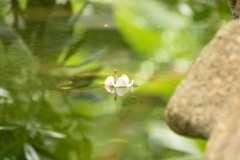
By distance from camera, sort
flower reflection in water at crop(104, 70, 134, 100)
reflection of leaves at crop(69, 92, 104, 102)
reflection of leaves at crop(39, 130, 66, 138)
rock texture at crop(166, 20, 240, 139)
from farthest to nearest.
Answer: flower reflection in water at crop(104, 70, 134, 100)
reflection of leaves at crop(69, 92, 104, 102)
reflection of leaves at crop(39, 130, 66, 138)
rock texture at crop(166, 20, 240, 139)

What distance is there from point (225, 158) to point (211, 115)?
20 centimetres

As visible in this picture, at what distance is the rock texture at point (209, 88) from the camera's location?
2.67 ft

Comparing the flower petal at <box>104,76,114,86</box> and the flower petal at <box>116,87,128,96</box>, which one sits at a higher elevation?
the flower petal at <box>104,76,114,86</box>

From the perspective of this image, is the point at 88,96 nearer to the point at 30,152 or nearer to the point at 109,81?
the point at 109,81

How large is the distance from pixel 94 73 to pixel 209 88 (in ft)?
3.21

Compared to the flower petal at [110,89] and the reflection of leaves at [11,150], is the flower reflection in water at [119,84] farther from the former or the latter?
the reflection of leaves at [11,150]

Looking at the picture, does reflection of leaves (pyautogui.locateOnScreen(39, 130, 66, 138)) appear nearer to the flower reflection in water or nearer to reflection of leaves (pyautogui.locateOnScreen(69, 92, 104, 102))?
reflection of leaves (pyautogui.locateOnScreen(69, 92, 104, 102))

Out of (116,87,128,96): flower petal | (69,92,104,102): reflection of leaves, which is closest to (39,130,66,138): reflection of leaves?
(69,92,104,102): reflection of leaves

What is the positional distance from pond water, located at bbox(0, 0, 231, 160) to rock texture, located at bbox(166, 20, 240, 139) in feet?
0.85

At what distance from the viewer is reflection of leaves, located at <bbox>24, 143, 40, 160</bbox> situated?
3.52ft

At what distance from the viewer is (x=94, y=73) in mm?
1755

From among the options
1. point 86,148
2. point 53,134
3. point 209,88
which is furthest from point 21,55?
point 209,88

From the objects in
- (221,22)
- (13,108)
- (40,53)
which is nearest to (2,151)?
(13,108)

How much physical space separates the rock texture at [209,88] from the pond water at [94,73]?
0.85 ft
